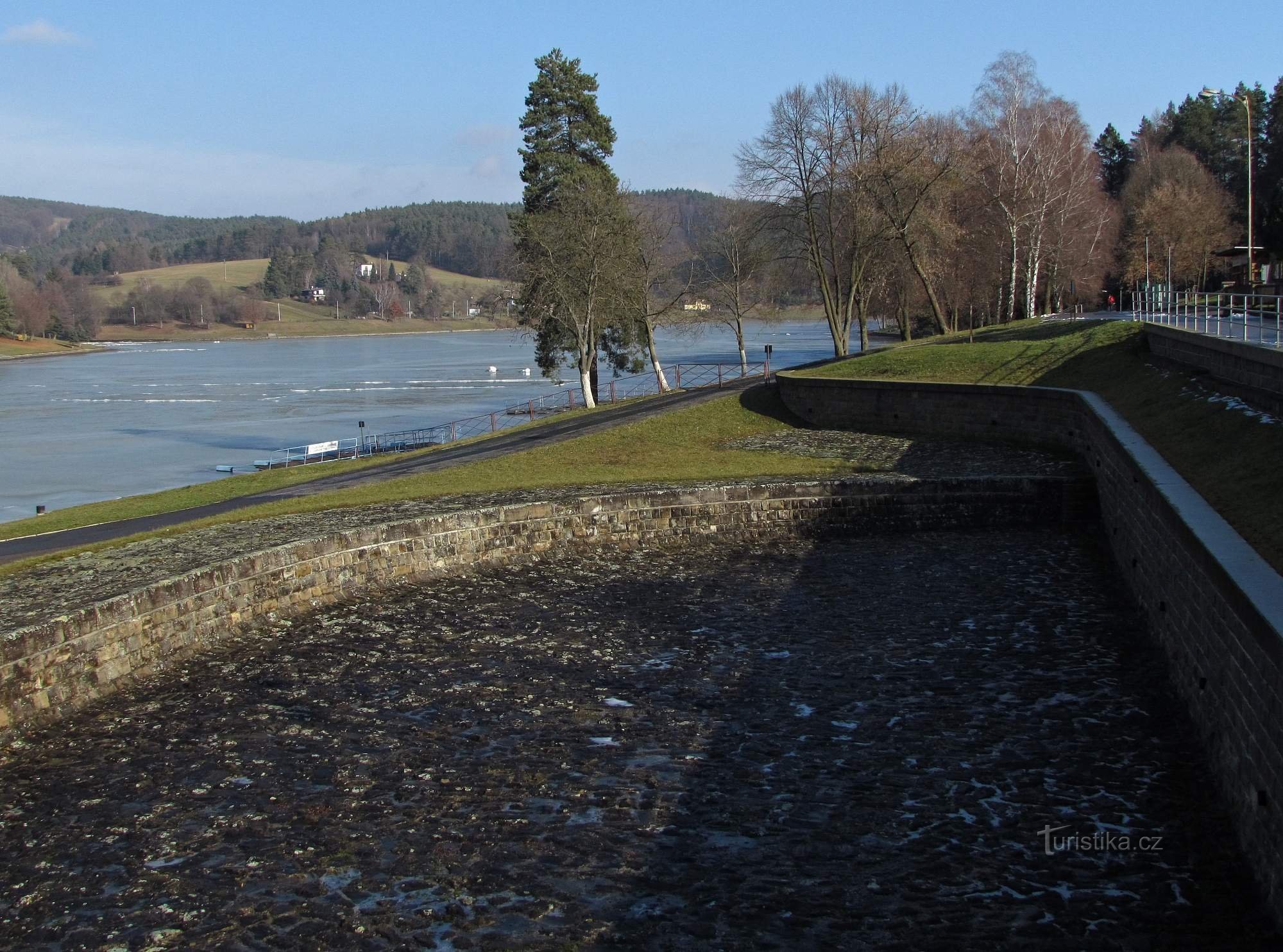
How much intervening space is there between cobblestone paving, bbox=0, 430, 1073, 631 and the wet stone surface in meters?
1.67

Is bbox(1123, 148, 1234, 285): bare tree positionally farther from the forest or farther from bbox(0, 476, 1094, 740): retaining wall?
bbox(0, 476, 1094, 740): retaining wall

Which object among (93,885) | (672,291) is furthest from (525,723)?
(672,291)

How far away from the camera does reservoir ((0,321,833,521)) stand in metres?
42.6

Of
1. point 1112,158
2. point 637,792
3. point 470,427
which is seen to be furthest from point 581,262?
point 1112,158

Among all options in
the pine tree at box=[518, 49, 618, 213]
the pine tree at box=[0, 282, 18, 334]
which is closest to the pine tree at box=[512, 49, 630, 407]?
the pine tree at box=[518, 49, 618, 213]

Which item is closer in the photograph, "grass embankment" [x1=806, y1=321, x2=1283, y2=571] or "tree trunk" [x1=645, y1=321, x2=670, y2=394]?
"grass embankment" [x1=806, y1=321, x2=1283, y2=571]

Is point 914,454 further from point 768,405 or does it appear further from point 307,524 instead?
point 307,524

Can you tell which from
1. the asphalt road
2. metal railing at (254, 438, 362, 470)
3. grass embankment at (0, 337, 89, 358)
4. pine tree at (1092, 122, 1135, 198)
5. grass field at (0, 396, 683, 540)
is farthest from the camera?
grass embankment at (0, 337, 89, 358)

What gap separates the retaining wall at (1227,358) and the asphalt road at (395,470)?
14424mm

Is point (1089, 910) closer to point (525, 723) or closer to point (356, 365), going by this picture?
point (525, 723)

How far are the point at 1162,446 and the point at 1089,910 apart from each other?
11527 millimetres

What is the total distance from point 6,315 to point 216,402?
9384 cm

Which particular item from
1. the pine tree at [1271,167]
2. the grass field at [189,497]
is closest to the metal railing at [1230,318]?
the pine tree at [1271,167]

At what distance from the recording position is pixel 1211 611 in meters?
10.2
